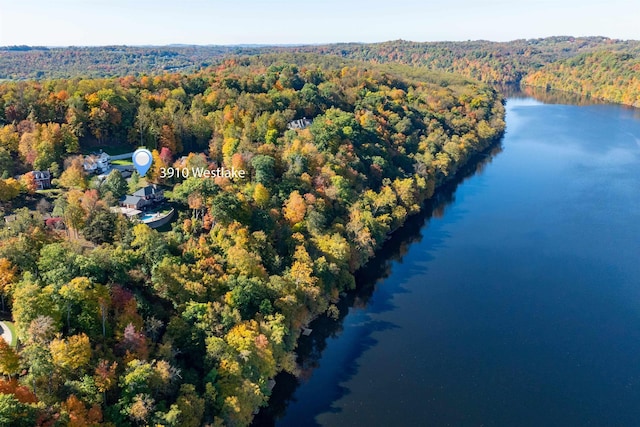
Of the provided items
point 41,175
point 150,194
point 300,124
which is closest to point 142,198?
point 150,194

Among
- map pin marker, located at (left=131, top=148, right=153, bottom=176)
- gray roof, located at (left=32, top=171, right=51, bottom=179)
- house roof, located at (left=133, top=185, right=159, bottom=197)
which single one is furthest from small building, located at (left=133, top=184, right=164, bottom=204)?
gray roof, located at (left=32, top=171, right=51, bottom=179)

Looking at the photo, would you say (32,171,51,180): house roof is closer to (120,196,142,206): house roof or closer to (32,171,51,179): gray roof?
(32,171,51,179): gray roof

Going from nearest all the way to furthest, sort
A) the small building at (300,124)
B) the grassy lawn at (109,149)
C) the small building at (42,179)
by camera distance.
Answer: the small building at (42,179) < the grassy lawn at (109,149) < the small building at (300,124)

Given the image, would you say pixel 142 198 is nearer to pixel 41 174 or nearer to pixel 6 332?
pixel 41 174

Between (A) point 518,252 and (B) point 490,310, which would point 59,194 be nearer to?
(B) point 490,310

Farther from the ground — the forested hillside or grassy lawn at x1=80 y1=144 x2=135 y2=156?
the forested hillside

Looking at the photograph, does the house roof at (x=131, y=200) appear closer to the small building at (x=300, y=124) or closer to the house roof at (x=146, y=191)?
the house roof at (x=146, y=191)

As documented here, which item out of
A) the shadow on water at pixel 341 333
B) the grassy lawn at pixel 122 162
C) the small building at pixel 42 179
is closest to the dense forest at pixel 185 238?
the small building at pixel 42 179
